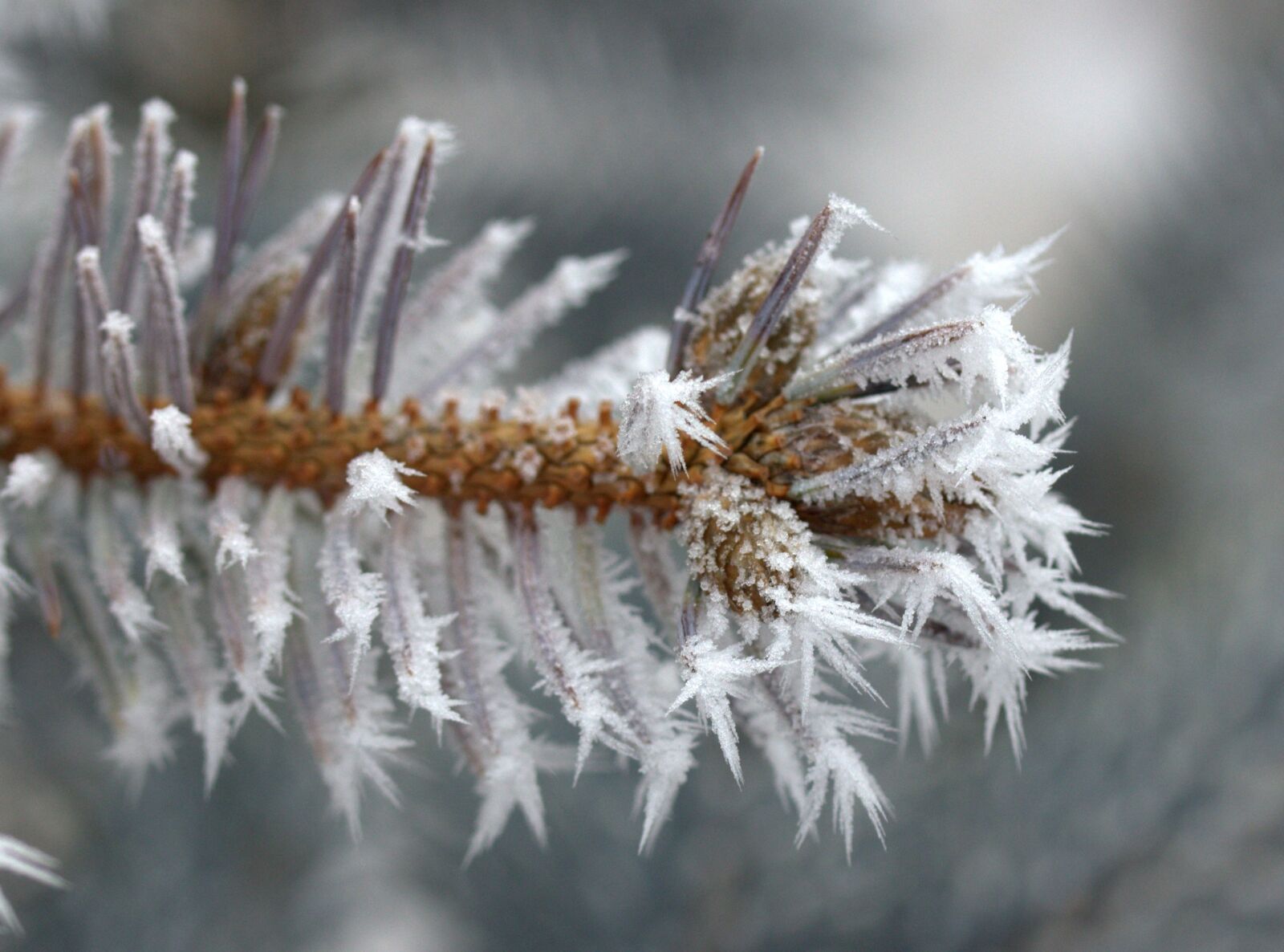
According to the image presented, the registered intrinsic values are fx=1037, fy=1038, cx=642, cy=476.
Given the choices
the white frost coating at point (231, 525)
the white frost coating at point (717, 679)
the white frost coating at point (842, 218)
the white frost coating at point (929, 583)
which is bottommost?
the white frost coating at point (717, 679)

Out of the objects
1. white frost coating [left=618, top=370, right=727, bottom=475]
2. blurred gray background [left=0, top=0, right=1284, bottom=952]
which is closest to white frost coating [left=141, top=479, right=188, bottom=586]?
white frost coating [left=618, top=370, right=727, bottom=475]

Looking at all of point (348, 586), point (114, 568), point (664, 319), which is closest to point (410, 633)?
point (348, 586)

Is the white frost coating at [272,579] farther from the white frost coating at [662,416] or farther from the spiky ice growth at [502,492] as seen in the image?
the white frost coating at [662,416]

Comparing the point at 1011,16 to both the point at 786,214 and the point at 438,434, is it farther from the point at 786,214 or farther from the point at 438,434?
the point at 438,434

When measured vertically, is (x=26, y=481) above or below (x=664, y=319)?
below

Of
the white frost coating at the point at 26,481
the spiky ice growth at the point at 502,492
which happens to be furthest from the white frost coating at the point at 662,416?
the white frost coating at the point at 26,481

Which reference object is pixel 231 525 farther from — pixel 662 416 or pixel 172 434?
pixel 662 416

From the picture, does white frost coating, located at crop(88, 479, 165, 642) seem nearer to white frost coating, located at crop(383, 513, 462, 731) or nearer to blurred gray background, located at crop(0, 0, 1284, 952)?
white frost coating, located at crop(383, 513, 462, 731)
